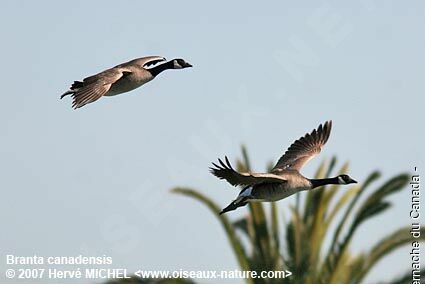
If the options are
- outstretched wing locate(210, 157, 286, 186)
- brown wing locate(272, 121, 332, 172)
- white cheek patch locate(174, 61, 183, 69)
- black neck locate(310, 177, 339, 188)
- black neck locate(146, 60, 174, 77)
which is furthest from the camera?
white cheek patch locate(174, 61, 183, 69)

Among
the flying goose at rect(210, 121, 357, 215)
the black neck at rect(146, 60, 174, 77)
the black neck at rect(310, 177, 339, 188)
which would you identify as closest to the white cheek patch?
the black neck at rect(146, 60, 174, 77)

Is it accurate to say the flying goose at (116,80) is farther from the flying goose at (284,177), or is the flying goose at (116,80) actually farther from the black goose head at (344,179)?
the black goose head at (344,179)

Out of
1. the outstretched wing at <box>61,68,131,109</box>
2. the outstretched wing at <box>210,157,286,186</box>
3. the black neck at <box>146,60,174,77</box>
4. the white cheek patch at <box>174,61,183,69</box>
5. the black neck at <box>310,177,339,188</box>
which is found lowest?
the outstretched wing at <box>210,157,286,186</box>

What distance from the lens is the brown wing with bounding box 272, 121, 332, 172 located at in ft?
69.6

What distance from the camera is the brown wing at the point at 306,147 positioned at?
2122cm

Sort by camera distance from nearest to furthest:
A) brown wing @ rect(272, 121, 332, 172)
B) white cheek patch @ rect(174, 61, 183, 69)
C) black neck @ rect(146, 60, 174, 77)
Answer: black neck @ rect(146, 60, 174, 77) → brown wing @ rect(272, 121, 332, 172) → white cheek patch @ rect(174, 61, 183, 69)

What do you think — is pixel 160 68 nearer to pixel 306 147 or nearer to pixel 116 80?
pixel 116 80

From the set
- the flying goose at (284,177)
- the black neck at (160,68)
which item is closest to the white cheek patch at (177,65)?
the black neck at (160,68)

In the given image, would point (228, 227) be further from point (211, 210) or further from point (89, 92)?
point (89, 92)

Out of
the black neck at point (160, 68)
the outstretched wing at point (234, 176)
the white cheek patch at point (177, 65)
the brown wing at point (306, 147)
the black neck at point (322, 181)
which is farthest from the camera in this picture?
the white cheek patch at point (177, 65)

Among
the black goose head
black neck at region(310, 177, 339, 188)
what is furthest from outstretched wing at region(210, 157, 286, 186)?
the black goose head

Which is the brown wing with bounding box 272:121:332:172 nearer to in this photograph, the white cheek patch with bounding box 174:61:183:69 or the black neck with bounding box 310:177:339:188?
the black neck with bounding box 310:177:339:188

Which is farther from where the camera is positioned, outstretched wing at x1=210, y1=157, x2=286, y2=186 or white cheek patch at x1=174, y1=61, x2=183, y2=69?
white cheek patch at x1=174, y1=61, x2=183, y2=69

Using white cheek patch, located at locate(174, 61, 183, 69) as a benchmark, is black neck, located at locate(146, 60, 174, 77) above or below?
below
